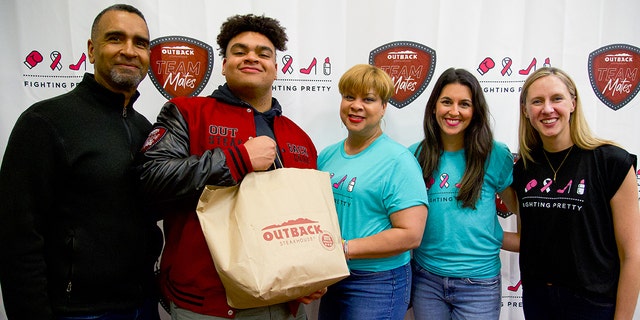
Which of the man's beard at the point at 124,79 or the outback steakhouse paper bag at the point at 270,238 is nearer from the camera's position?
the outback steakhouse paper bag at the point at 270,238

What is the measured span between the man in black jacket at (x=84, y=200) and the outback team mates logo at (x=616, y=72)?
1.98 metres

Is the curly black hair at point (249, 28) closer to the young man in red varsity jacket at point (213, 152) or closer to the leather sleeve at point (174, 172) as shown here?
the young man in red varsity jacket at point (213, 152)

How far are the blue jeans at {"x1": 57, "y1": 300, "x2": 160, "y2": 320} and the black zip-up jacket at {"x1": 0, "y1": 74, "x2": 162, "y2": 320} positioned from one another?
2cm

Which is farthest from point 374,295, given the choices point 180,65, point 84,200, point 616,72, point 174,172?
point 616,72

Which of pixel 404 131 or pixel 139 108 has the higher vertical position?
pixel 139 108

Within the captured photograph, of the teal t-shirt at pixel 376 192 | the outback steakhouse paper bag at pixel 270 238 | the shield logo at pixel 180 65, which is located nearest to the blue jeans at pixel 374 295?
the teal t-shirt at pixel 376 192

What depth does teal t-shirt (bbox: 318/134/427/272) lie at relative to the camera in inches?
49.2

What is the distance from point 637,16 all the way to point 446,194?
4.49 feet

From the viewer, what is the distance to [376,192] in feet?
4.15

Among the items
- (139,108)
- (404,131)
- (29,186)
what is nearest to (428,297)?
(404,131)

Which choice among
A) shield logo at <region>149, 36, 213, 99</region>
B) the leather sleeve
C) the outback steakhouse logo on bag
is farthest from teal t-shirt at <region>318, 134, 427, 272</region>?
shield logo at <region>149, 36, 213, 99</region>

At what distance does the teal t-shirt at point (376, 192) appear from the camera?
1249 millimetres

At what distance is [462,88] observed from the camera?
141cm

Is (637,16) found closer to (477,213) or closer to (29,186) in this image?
(477,213)
